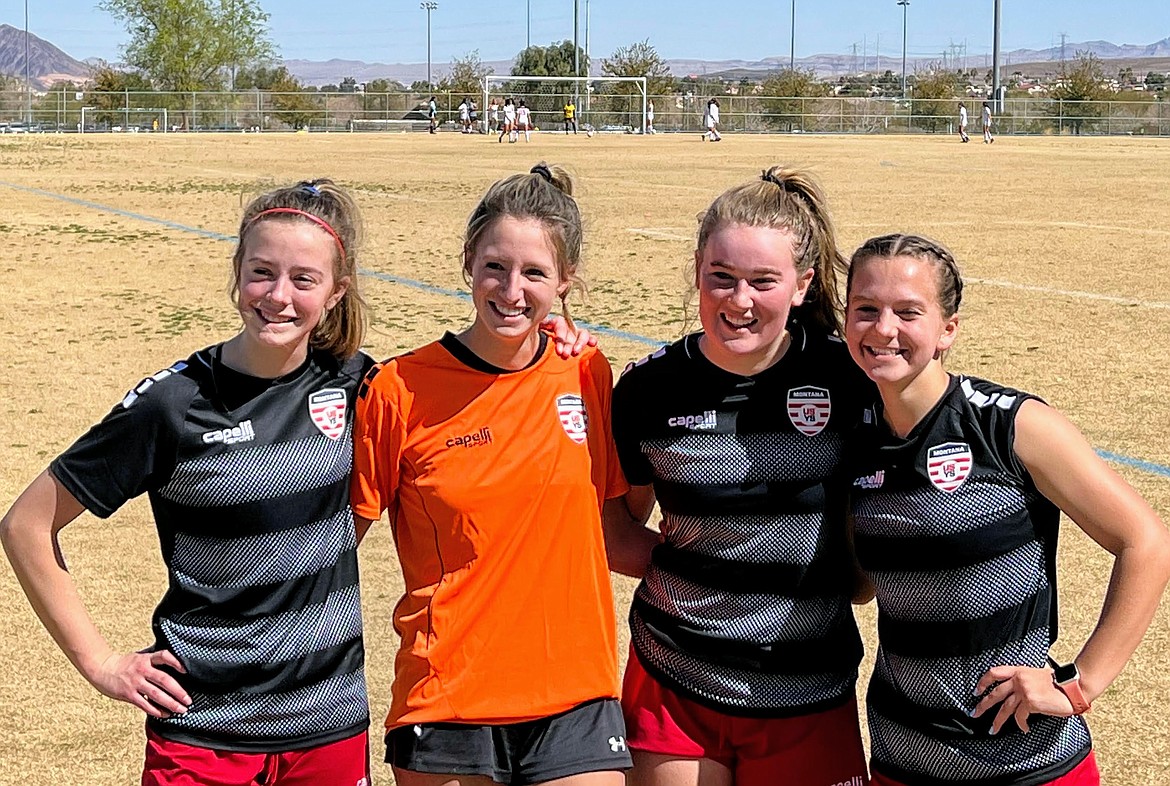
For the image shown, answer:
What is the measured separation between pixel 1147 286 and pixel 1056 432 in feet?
33.6

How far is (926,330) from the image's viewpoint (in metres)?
2.77

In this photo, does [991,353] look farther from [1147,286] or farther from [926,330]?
[926,330]

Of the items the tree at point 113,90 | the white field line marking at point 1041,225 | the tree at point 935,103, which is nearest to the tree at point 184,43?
the tree at point 113,90

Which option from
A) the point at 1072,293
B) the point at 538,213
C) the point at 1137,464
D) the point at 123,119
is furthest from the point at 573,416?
the point at 123,119

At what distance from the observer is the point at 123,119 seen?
66500 millimetres

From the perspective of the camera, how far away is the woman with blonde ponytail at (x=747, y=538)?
2928 millimetres

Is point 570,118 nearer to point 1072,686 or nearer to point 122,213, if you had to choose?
point 122,213

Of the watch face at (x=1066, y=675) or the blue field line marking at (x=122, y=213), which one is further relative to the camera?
the blue field line marking at (x=122, y=213)

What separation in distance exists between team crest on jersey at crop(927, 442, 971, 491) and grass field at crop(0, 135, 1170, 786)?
1.56 m

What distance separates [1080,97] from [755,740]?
69026mm

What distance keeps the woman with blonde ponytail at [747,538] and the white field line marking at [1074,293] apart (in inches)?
349

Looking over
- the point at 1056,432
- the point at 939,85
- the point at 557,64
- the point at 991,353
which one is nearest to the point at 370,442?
the point at 1056,432

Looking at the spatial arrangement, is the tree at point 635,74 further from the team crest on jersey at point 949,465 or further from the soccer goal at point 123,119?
the team crest on jersey at point 949,465

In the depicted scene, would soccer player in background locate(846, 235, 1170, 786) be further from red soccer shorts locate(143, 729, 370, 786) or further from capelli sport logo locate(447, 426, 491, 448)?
red soccer shorts locate(143, 729, 370, 786)
